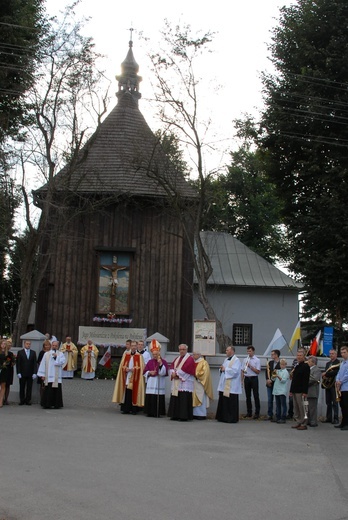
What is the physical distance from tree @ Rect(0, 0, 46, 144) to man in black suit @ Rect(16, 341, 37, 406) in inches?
403

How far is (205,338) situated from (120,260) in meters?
11.2

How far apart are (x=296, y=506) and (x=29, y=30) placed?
2202 centimetres

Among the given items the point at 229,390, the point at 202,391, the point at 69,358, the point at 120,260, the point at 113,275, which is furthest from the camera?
the point at 120,260

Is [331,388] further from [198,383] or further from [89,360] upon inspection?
[89,360]

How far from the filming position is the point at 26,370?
666 inches

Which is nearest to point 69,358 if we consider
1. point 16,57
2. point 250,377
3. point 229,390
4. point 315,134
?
point 250,377

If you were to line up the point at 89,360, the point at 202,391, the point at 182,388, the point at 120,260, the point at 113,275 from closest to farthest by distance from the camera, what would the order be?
1. the point at 182,388
2. the point at 202,391
3. the point at 89,360
4. the point at 113,275
5. the point at 120,260

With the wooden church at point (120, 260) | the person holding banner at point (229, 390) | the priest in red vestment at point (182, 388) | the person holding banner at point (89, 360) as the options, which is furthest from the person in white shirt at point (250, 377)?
the wooden church at point (120, 260)

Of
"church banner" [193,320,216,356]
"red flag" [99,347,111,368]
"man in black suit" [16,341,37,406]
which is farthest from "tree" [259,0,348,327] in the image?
"man in black suit" [16,341,37,406]

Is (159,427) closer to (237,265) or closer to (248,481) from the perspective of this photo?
(248,481)

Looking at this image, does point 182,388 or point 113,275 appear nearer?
point 182,388

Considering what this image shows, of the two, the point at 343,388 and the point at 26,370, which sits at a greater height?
the point at 26,370

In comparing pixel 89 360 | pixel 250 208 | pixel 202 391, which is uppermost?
pixel 250 208

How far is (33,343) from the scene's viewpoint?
59.3 feet
